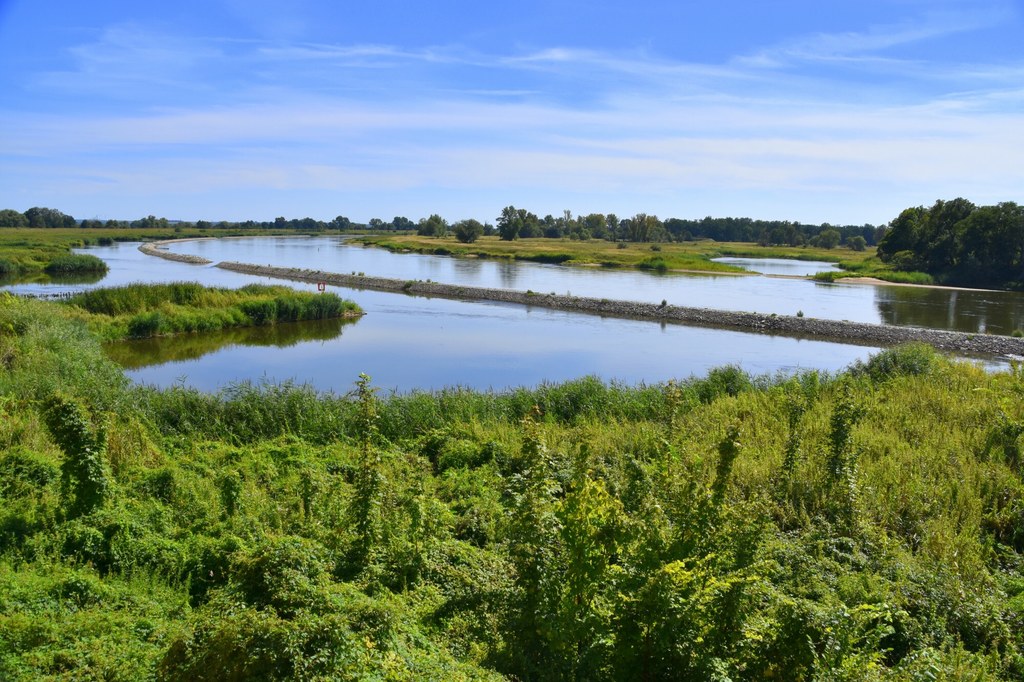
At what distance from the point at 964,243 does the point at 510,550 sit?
72956 mm

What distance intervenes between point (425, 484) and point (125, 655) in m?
4.88

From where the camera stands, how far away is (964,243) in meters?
63.2

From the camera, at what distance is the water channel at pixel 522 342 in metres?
23.3

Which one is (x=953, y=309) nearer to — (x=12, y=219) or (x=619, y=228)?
(x=619, y=228)

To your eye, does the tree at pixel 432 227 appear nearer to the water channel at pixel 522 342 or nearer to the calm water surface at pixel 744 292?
the calm water surface at pixel 744 292

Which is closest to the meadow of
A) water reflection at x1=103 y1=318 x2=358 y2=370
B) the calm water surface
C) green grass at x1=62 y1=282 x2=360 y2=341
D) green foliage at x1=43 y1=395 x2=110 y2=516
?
the calm water surface

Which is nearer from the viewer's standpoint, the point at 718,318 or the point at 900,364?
the point at 900,364

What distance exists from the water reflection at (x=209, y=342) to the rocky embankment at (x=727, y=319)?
13.7 m

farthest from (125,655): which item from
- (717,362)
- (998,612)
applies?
(717,362)

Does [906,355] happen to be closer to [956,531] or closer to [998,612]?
[956,531]

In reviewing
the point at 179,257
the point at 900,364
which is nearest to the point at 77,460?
the point at 900,364

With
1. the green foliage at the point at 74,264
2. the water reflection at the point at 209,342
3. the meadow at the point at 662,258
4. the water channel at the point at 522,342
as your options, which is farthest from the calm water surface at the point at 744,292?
the water reflection at the point at 209,342

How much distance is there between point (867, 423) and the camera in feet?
41.5

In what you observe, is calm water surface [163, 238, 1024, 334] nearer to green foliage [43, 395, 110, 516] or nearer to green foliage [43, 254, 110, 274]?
green foliage [43, 254, 110, 274]
